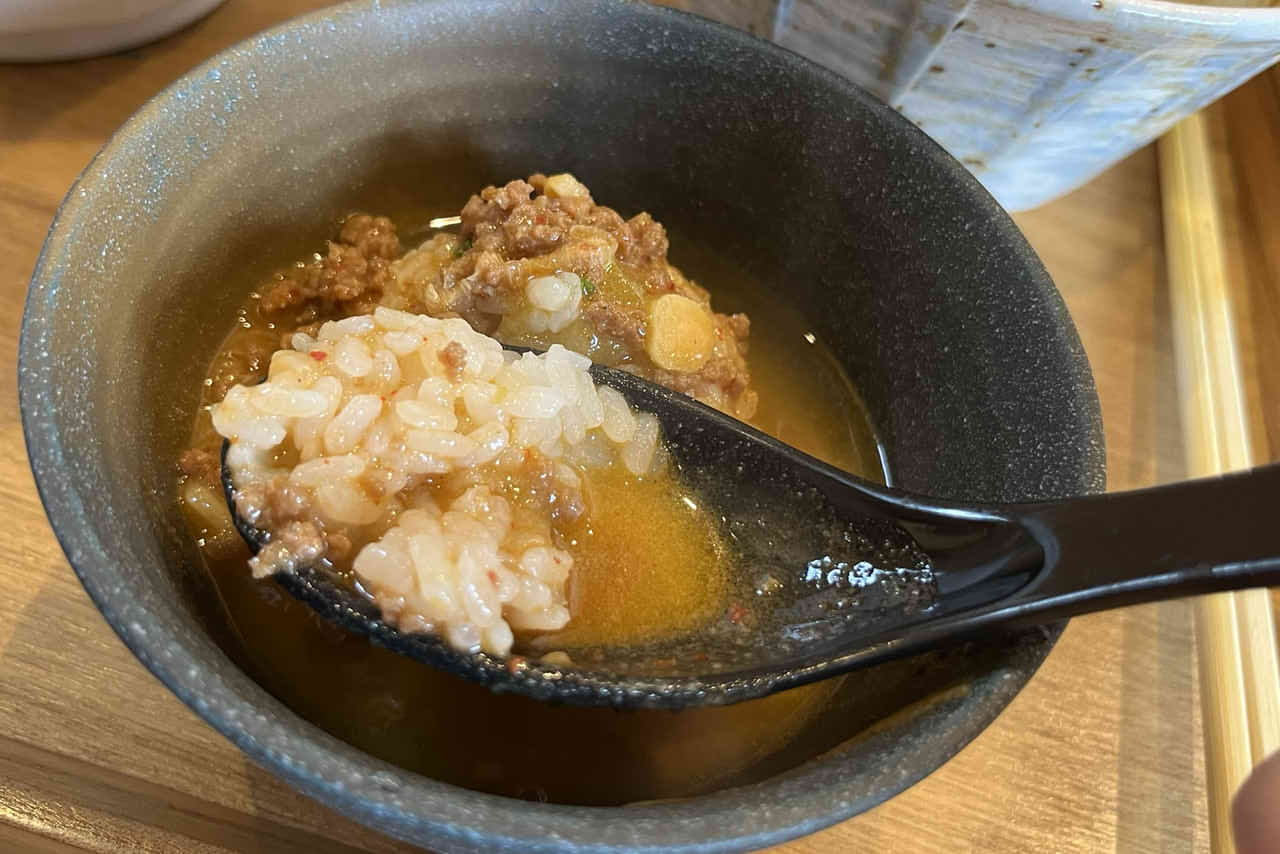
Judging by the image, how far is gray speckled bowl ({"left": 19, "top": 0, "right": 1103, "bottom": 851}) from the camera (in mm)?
834

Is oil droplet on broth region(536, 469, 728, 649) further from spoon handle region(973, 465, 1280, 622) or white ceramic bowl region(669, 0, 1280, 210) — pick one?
white ceramic bowl region(669, 0, 1280, 210)

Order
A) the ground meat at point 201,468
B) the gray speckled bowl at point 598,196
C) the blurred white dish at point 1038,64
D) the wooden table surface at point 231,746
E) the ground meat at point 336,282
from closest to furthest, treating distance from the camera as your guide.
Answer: the gray speckled bowl at point 598,196, the wooden table surface at point 231,746, the ground meat at point 201,468, the blurred white dish at point 1038,64, the ground meat at point 336,282

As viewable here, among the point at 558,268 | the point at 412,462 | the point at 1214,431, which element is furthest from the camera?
the point at 1214,431

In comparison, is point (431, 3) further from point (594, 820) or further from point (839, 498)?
point (594, 820)

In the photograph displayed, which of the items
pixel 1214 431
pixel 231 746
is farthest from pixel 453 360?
pixel 1214 431

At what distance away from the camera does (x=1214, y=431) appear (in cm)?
169

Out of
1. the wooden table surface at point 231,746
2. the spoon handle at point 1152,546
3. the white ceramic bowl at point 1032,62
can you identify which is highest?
the white ceramic bowl at point 1032,62

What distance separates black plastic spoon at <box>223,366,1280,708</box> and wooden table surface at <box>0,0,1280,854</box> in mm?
320

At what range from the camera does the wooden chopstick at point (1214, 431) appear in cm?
134

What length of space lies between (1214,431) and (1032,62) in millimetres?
785

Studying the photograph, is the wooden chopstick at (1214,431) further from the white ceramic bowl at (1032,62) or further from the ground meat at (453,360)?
the ground meat at (453,360)

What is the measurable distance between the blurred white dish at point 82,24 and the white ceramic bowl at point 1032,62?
3.57 feet

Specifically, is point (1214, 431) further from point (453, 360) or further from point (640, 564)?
point (453, 360)

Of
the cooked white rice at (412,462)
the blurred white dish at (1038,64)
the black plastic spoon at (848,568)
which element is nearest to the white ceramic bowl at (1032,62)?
the blurred white dish at (1038,64)
